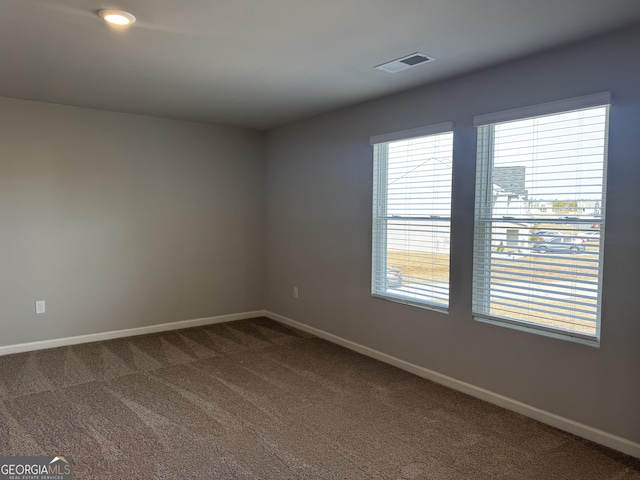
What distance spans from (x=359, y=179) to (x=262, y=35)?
1927 millimetres

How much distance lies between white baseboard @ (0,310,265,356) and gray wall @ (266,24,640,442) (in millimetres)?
521

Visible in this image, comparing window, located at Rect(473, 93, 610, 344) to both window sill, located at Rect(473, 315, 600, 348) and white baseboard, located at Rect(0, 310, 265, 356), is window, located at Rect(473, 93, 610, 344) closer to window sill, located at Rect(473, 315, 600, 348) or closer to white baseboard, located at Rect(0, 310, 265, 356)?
window sill, located at Rect(473, 315, 600, 348)

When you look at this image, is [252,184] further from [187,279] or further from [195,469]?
[195,469]

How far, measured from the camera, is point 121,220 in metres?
4.76

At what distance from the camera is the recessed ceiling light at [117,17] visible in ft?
7.63

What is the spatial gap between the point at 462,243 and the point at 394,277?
2.60 feet

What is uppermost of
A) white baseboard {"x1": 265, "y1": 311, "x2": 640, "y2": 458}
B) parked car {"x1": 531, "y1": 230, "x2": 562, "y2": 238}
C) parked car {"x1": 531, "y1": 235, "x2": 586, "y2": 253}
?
parked car {"x1": 531, "y1": 230, "x2": 562, "y2": 238}

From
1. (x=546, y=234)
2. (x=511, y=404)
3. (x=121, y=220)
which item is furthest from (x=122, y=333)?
(x=546, y=234)

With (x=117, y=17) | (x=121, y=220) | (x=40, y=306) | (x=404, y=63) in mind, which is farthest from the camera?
(x=121, y=220)

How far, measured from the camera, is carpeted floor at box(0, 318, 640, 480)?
7.91ft

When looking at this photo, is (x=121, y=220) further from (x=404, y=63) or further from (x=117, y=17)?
(x=404, y=63)

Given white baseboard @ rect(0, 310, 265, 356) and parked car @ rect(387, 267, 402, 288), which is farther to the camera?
white baseboard @ rect(0, 310, 265, 356)

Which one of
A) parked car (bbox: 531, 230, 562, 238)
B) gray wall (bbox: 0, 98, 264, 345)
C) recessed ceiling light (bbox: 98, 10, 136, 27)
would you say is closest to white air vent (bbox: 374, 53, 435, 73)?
parked car (bbox: 531, 230, 562, 238)

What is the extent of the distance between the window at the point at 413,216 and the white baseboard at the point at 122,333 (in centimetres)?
212
